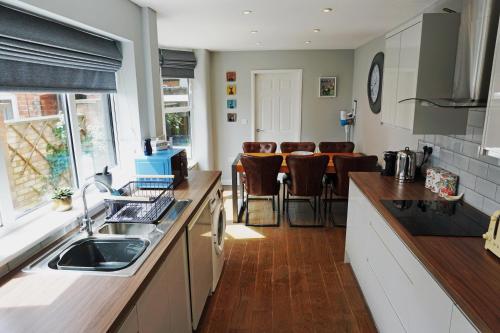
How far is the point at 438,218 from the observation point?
75.0 inches

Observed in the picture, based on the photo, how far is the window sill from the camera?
4.61ft

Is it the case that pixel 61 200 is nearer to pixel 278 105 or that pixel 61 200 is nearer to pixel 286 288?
pixel 286 288

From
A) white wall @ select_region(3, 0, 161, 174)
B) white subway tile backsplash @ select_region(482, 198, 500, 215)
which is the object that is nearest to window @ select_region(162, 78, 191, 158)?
white wall @ select_region(3, 0, 161, 174)

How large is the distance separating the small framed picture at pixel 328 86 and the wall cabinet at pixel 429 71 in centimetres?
316

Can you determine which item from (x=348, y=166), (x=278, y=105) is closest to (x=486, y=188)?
(x=348, y=166)

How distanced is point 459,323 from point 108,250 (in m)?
1.64

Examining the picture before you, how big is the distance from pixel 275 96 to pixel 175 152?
3.46 m

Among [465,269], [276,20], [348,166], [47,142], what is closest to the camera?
[465,269]

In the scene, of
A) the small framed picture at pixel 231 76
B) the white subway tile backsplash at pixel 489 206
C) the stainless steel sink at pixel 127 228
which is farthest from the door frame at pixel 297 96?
the stainless steel sink at pixel 127 228

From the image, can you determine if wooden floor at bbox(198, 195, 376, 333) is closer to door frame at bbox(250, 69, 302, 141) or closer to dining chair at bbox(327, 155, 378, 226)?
dining chair at bbox(327, 155, 378, 226)

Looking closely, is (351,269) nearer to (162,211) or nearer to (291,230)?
(291,230)

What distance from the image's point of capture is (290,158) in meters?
3.75

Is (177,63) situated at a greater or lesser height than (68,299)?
greater

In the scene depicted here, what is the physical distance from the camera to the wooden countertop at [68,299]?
3.45ft
